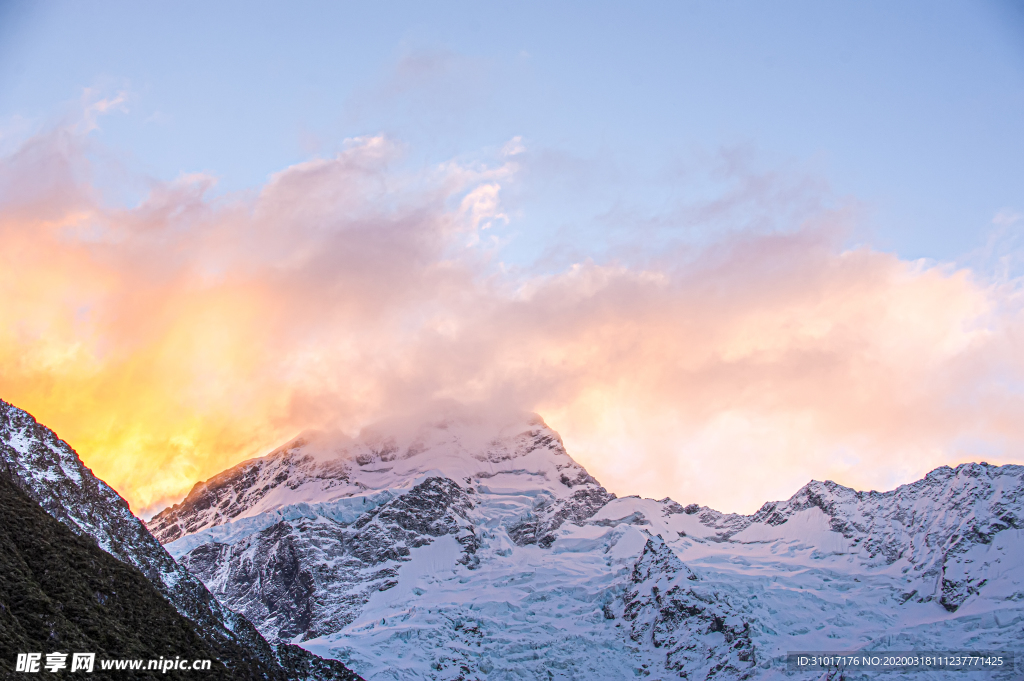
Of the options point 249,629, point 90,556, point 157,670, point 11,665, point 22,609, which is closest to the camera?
point 11,665

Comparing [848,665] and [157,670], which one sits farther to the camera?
[848,665]

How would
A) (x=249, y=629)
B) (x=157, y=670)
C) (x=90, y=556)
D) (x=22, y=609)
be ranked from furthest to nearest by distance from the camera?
(x=249, y=629)
(x=90, y=556)
(x=157, y=670)
(x=22, y=609)

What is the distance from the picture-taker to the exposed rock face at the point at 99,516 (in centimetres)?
9444

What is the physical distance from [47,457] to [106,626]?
3144 cm

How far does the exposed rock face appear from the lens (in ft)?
310

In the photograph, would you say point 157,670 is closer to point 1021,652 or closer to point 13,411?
point 13,411

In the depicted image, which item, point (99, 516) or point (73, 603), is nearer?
point (73, 603)

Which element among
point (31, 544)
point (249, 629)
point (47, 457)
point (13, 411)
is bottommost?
point (249, 629)

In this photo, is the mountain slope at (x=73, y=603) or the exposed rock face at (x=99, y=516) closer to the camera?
the mountain slope at (x=73, y=603)

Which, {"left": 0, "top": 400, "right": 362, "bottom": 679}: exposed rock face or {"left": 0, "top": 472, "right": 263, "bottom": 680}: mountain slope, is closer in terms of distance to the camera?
{"left": 0, "top": 472, "right": 263, "bottom": 680}: mountain slope

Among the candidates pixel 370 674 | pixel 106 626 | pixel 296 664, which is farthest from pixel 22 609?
pixel 370 674

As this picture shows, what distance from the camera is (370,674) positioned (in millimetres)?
198625

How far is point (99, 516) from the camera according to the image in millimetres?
100562

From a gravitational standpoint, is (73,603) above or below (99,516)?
below
